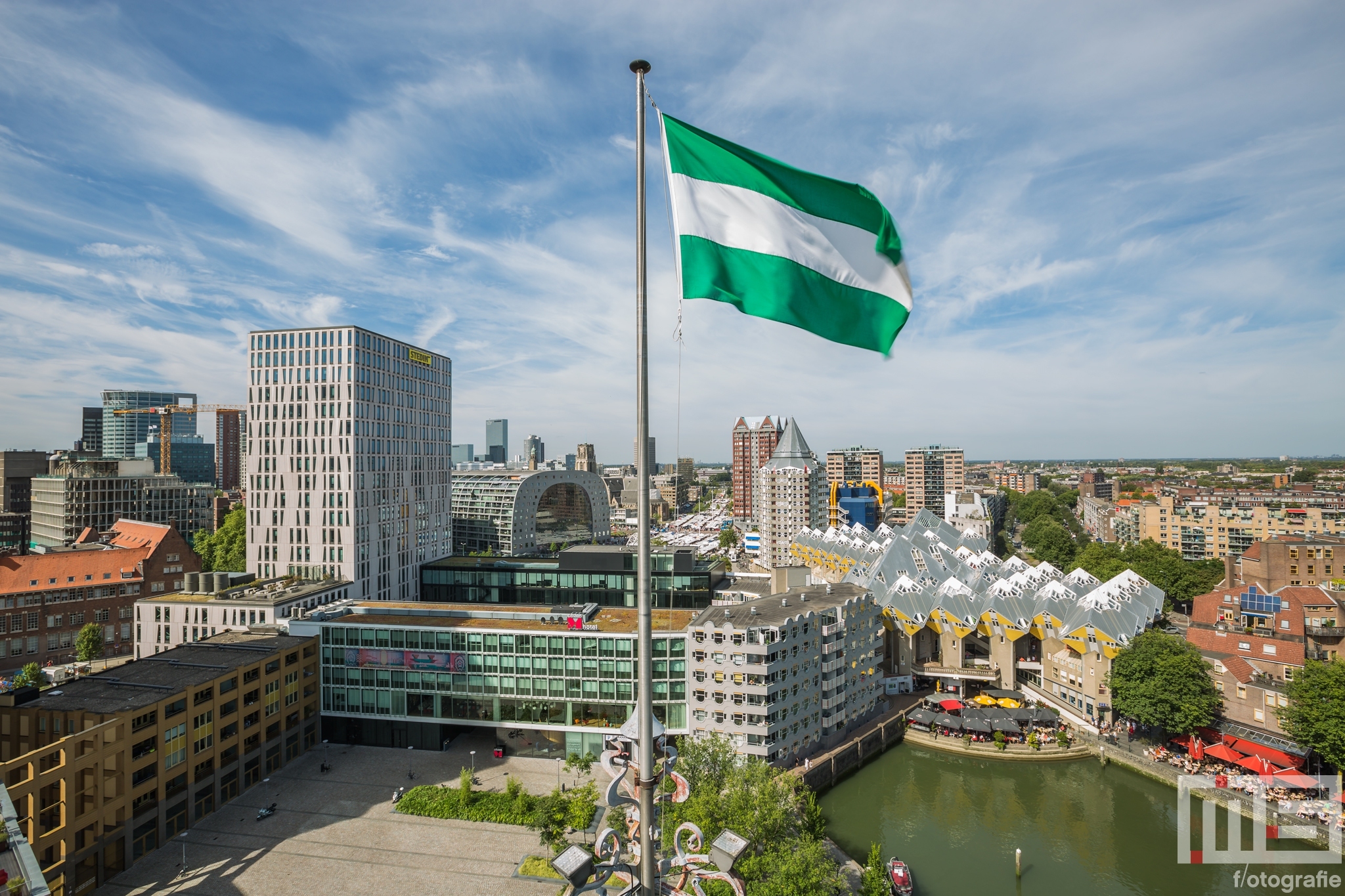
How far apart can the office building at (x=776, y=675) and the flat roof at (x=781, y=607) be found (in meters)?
0.12

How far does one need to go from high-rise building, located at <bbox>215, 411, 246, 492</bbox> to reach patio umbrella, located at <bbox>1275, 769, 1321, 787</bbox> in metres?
207

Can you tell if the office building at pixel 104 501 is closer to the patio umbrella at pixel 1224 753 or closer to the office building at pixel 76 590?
the office building at pixel 76 590

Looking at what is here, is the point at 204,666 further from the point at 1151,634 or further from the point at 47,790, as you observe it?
the point at 1151,634

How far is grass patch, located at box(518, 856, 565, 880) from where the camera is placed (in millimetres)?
29344

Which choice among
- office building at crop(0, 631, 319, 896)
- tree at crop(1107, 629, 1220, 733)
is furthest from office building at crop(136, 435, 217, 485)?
tree at crop(1107, 629, 1220, 733)

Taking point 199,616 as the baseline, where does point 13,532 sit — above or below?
above

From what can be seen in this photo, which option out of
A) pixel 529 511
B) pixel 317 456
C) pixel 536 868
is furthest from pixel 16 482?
pixel 536 868

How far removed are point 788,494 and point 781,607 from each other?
181 ft

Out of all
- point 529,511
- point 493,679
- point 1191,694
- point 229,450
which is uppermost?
point 229,450

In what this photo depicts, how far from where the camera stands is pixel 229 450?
182 m

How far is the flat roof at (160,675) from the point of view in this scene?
31.6 m

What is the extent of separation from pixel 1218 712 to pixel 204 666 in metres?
64.2

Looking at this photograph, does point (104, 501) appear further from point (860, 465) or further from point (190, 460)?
point (860, 465)

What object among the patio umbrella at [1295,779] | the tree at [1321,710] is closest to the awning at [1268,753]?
the patio umbrella at [1295,779]
